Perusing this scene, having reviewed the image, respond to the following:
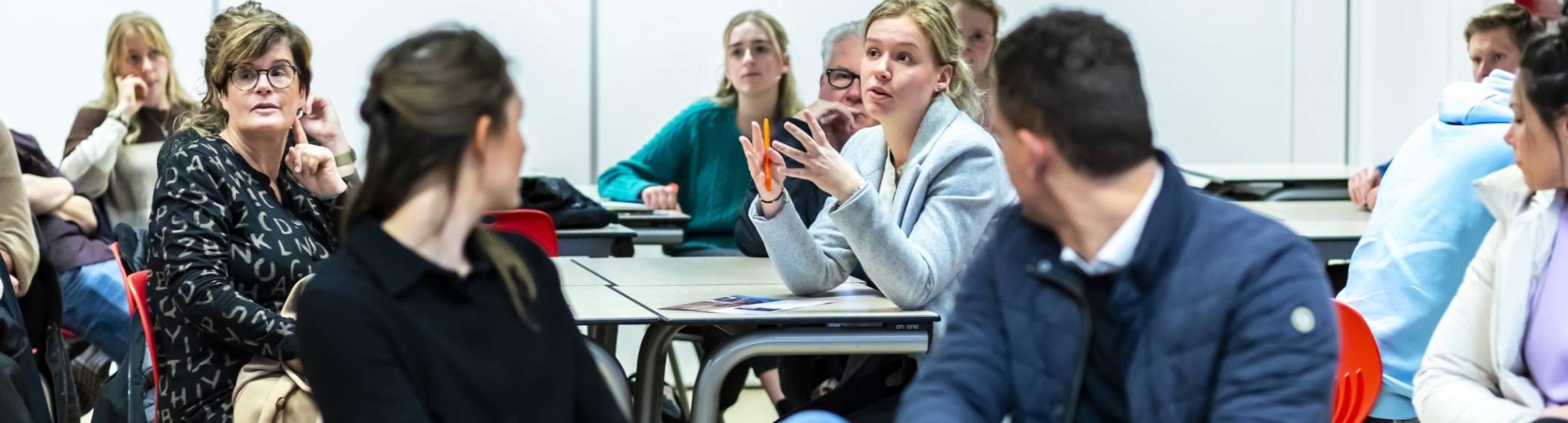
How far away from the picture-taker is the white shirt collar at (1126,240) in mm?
1458

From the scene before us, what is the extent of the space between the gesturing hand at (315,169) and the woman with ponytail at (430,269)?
1212 mm

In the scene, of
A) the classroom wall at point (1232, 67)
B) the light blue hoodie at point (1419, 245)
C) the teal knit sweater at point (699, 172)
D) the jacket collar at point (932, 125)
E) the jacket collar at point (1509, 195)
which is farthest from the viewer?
the classroom wall at point (1232, 67)

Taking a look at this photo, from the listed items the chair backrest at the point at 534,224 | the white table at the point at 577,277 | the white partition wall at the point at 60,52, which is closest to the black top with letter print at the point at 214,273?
the white table at the point at 577,277

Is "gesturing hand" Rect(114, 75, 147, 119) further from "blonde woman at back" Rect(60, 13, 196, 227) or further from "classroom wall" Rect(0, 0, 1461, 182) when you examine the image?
"classroom wall" Rect(0, 0, 1461, 182)

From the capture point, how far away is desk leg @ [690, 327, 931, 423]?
2.68 meters

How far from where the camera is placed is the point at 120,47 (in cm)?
521

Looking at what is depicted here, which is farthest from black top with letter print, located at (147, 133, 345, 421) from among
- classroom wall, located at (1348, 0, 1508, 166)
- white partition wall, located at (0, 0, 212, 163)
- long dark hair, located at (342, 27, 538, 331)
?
classroom wall, located at (1348, 0, 1508, 166)

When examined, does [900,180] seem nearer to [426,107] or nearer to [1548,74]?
[1548,74]

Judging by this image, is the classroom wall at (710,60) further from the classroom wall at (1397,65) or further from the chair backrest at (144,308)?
the chair backrest at (144,308)

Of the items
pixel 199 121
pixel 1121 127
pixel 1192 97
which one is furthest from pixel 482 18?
pixel 1121 127

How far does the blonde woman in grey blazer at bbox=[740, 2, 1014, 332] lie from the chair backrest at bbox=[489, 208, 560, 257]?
868 millimetres

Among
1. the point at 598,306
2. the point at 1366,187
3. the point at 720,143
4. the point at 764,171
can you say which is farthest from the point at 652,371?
the point at 1366,187

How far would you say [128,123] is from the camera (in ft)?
16.3

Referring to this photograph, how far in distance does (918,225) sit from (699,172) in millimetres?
2187
